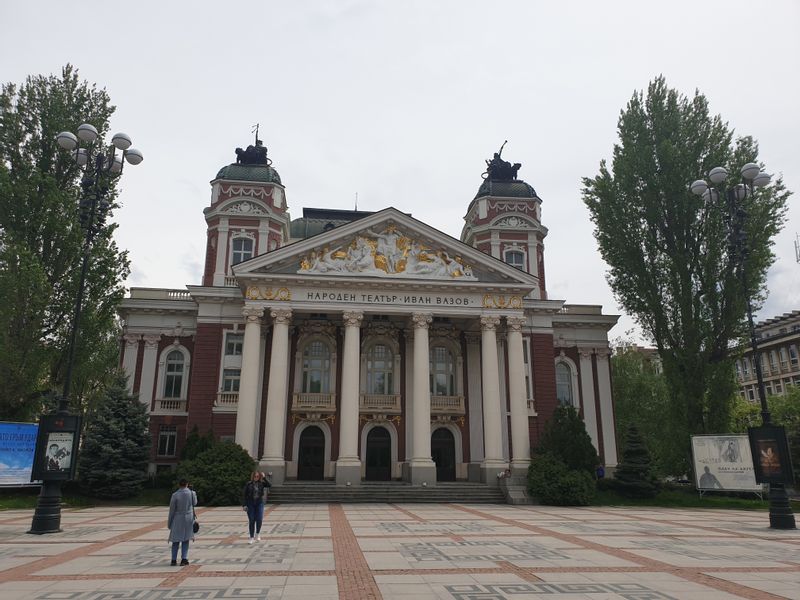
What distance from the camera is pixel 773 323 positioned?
69.2 meters

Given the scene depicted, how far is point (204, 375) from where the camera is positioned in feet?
103

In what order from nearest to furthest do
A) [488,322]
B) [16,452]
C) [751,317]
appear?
[751,317]
[16,452]
[488,322]

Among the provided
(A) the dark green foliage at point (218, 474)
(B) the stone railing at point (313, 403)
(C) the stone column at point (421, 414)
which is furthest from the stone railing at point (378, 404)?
(A) the dark green foliage at point (218, 474)

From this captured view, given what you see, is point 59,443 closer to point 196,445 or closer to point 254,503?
point 254,503

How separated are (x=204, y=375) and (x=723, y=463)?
26955 mm

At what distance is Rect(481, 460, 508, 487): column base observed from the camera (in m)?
28.9

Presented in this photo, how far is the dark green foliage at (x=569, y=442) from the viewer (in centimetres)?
2731

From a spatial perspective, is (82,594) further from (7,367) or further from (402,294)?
(402,294)

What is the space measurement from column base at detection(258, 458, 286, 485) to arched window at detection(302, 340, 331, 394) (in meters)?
5.91

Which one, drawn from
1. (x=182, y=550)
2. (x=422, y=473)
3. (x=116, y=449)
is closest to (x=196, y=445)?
(x=116, y=449)

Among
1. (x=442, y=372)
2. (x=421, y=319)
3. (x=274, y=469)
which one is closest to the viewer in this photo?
(x=274, y=469)

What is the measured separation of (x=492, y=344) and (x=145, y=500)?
1918 centimetres

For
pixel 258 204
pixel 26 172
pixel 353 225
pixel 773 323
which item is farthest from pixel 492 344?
pixel 773 323

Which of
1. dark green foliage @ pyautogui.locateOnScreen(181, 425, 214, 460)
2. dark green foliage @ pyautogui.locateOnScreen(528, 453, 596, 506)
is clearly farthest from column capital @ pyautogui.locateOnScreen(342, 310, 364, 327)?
dark green foliage @ pyautogui.locateOnScreen(528, 453, 596, 506)
